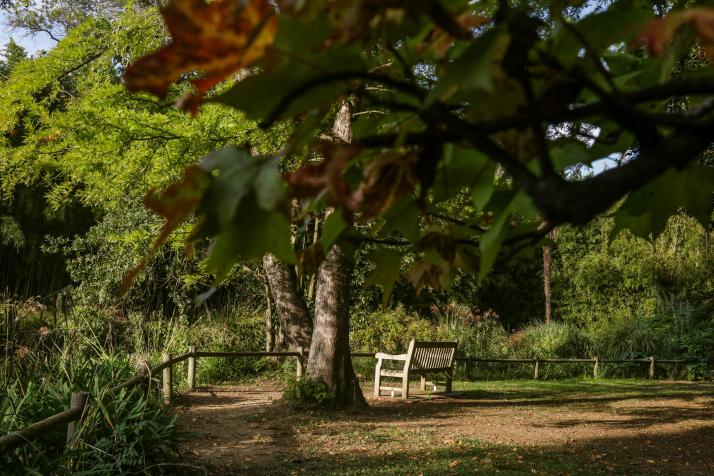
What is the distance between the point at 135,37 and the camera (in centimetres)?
939

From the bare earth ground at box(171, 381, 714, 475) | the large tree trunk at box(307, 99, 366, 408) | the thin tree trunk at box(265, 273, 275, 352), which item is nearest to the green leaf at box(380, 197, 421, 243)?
the bare earth ground at box(171, 381, 714, 475)

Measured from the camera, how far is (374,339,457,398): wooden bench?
10.5 m

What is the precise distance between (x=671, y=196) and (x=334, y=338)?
8.06 m

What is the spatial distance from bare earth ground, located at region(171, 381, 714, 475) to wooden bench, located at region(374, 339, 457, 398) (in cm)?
39

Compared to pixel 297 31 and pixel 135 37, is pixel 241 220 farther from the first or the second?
pixel 135 37

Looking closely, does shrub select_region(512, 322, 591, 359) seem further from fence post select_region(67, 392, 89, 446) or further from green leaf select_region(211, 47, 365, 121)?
green leaf select_region(211, 47, 365, 121)

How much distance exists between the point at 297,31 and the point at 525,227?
1.50 feet

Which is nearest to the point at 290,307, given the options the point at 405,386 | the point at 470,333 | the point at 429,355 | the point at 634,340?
the point at 429,355

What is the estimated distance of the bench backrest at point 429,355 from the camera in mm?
10523

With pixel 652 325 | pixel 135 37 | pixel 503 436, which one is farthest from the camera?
pixel 652 325

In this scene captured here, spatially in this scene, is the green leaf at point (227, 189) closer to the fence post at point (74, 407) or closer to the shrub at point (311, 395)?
the fence post at point (74, 407)

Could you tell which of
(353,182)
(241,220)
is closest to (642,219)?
(353,182)

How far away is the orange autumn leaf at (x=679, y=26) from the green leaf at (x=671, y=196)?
0.37 metres

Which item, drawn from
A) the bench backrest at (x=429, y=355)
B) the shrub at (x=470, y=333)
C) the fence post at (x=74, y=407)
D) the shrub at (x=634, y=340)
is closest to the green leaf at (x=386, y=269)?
the fence post at (x=74, y=407)
